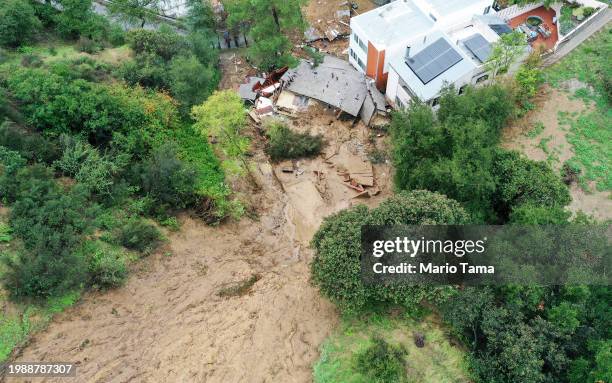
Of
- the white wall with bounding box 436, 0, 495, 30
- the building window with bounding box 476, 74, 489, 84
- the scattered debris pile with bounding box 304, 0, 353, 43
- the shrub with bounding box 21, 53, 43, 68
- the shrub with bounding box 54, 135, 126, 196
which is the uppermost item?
the white wall with bounding box 436, 0, 495, 30

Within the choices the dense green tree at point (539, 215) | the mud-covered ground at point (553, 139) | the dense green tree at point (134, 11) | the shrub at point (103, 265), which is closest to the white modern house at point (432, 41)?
the mud-covered ground at point (553, 139)

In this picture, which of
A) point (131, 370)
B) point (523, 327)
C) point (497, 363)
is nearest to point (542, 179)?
point (523, 327)

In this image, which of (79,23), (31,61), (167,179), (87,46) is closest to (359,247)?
(167,179)

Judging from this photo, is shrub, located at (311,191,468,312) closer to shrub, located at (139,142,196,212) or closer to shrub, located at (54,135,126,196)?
shrub, located at (139,142,196,212)

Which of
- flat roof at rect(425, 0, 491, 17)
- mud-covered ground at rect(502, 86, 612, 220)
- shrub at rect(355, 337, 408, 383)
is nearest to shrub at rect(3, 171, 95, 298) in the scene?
shrub at rect(355, 337, 408, 383)

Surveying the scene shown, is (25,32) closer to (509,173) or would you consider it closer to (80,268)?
(80,268)

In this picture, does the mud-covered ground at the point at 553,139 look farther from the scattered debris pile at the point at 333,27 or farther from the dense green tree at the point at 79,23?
the dense green tree at the point at 79,23

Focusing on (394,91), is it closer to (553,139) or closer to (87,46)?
(553,139)

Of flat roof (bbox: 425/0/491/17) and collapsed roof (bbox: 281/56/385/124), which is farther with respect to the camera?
collapsed roof (bbox: 281/56/385/124)
